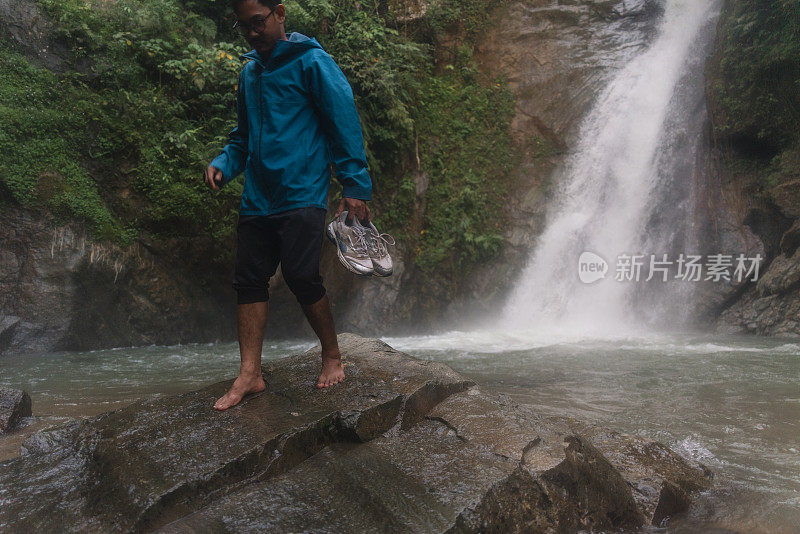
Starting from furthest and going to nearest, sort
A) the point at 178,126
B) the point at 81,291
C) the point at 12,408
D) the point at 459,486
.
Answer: the point at 178,126 < the point at 81,291 < the point at 12,408 < the point at 459,486

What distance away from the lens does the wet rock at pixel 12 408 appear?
10.1 ft

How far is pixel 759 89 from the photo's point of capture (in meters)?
9.30

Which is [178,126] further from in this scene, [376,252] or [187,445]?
[187,445]

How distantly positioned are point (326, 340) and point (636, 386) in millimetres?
3422

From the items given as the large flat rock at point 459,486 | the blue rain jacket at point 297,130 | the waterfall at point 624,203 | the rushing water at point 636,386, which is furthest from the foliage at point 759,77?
the blue rain jacket at point 297,130

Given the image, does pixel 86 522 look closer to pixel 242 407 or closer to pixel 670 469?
pixel 242 407

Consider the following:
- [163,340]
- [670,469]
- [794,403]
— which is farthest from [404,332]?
[670,469]

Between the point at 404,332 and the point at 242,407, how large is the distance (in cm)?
707

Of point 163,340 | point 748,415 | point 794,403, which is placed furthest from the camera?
point 163,340

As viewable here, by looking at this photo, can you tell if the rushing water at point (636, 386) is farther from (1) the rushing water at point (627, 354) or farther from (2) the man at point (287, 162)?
(2) the man at point (287, 162)

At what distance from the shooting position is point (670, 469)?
259 cm

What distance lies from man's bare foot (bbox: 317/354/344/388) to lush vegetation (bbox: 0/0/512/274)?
17.2 ft

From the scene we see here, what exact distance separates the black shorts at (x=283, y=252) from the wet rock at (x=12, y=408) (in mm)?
1752

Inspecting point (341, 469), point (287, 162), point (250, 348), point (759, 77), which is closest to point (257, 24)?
point (287, 162)
